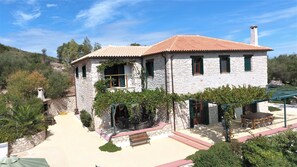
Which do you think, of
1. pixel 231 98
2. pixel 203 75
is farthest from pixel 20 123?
pixel 231 98

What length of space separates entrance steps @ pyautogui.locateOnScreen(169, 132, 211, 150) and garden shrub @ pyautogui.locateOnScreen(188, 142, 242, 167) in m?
2.85

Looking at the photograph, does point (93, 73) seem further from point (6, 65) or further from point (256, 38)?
point (6, 65)

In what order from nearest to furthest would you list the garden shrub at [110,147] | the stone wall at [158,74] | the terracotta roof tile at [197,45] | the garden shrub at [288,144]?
the garden shrub at [288,144] < the garden shrub at [110,147] < the terracotta roof tile at [197,45] < the stone wall at [158,74]

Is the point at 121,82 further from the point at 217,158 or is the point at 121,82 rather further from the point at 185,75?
the point at 217,158

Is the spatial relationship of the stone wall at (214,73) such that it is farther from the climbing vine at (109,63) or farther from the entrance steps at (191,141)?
the climbing vine at (109,63)

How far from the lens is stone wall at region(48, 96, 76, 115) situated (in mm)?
30922

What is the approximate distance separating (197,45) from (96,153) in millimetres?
12205

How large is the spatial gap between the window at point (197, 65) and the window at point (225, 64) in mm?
2264

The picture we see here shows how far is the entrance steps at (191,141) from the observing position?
15302 mm

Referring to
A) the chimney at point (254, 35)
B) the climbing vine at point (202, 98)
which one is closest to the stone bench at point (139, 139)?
the climbing vine at point (202, 98)

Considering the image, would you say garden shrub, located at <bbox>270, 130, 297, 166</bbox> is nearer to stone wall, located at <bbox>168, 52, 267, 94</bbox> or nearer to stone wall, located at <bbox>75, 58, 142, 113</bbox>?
stone wall, located at <bbox>168, 52, 267, 94</bbox>

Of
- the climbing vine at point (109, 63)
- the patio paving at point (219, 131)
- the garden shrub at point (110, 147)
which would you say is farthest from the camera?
the climbing vine at point (109, 63)

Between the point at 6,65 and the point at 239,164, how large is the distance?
43266 millimetres

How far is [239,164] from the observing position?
1190 cm
